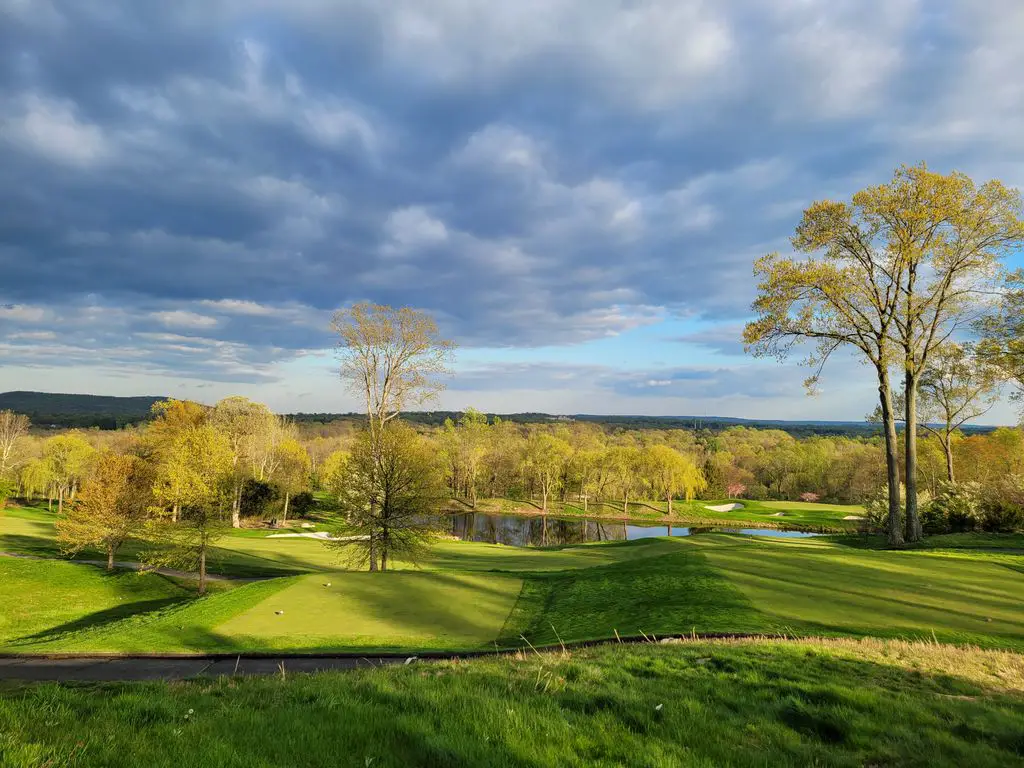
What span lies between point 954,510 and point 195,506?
40947 millimetres

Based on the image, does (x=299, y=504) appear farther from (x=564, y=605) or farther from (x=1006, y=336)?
(x=1006, y=336)

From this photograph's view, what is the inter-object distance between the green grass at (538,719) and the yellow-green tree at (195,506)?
65.1 feet

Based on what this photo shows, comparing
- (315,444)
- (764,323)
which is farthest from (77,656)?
(315,444)

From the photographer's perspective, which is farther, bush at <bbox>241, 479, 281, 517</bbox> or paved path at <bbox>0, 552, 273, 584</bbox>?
bush at <bbox>241, 479, 281, 517</bbox>

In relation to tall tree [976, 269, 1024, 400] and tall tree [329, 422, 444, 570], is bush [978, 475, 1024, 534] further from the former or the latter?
tall tree [329, 422, 444, 570]

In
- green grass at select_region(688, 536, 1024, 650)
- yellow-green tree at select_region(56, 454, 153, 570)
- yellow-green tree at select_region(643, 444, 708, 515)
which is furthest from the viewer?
yellow-green tree at select_region(643, 444, 708, 515)

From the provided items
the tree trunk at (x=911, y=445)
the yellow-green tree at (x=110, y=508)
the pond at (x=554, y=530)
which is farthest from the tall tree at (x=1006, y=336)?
the yellow-green tree at (x=110, y=508)

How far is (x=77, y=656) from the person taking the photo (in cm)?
1236

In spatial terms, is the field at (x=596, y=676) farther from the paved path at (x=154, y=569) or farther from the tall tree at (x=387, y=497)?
the paved path at (x=154, y=569)

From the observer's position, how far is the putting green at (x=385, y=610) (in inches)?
554

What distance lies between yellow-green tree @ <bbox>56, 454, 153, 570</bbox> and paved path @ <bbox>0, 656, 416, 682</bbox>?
16.3 m

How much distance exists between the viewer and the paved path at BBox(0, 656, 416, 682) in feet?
Result: 34.8

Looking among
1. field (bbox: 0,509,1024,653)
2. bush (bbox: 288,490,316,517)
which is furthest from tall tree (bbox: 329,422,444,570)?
bush (bbox: 288,490,316,517)

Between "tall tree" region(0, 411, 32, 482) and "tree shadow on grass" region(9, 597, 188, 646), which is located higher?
Answer: "tall tree" region(0, 411, 32, 482)
